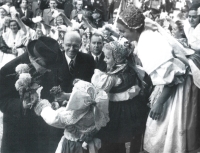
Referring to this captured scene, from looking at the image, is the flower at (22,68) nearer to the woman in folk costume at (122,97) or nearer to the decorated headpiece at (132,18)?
the woman in folk costume at (122,97)

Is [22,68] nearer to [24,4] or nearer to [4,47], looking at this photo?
[4,47]

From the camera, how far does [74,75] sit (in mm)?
2684

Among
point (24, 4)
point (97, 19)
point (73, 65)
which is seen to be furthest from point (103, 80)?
point (24, 4)

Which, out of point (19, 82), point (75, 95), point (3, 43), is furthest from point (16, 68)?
point (75, 95)

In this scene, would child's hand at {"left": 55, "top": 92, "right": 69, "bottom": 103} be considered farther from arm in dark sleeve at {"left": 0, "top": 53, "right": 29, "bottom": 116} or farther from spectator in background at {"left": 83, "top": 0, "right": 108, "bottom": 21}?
spectator in background at {"left": 83, "top": 0, "right": 108, "bottom": 21}

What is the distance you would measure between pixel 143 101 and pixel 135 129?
0.29 metres

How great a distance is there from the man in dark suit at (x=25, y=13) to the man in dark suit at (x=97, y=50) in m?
0.69

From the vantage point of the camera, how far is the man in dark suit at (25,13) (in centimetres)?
299

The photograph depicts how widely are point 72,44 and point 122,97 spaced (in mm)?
644

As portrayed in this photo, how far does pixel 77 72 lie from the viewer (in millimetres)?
2682

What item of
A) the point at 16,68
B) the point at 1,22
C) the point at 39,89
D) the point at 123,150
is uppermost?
the point at 1,22

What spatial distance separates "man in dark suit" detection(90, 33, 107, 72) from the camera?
8.78ft

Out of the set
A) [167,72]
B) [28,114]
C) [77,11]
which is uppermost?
[77,11]

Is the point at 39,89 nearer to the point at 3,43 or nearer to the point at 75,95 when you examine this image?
the point at 75,95
